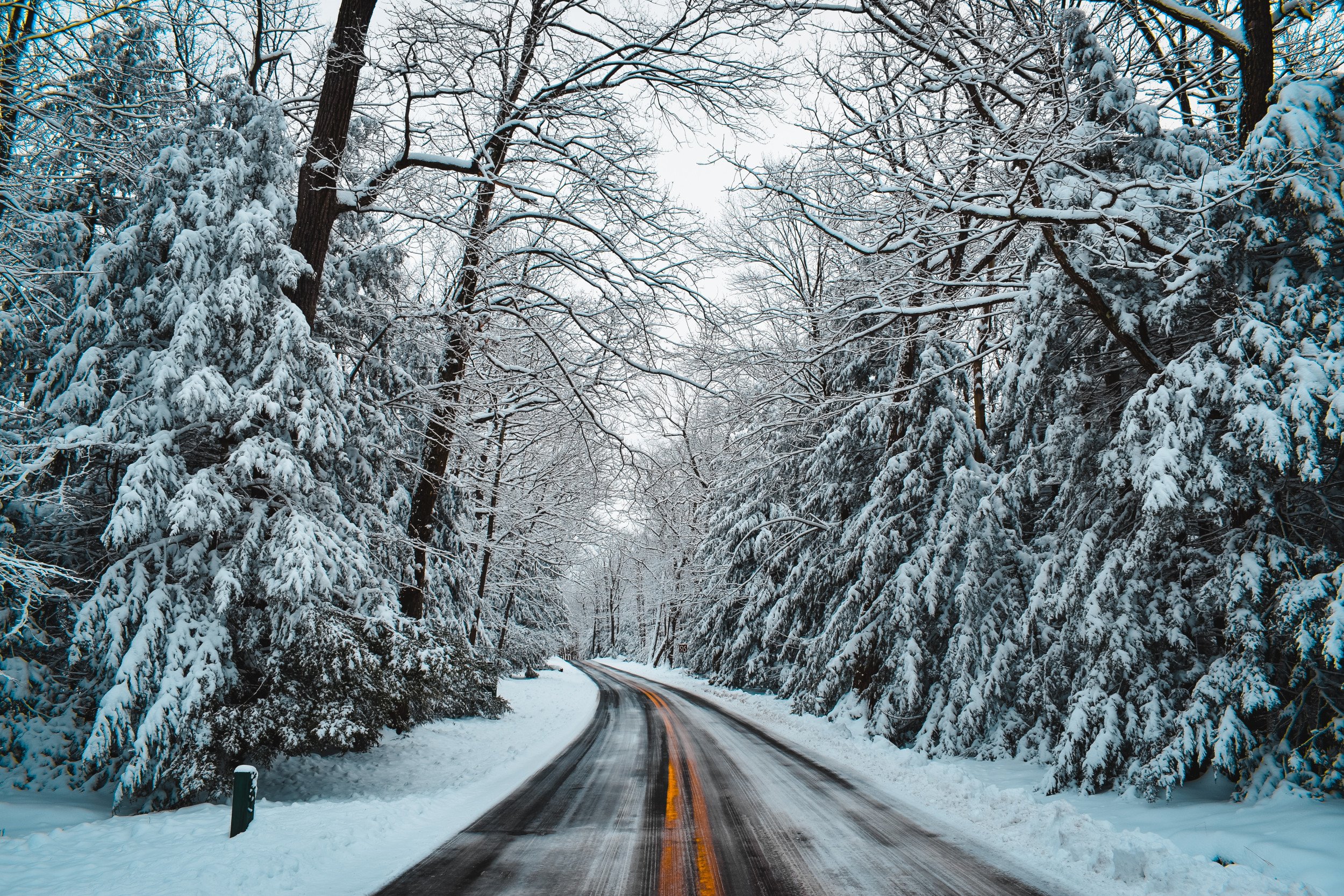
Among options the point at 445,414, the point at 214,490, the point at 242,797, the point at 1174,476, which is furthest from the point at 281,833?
the point at 1174,476

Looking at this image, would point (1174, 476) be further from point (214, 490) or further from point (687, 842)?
point (214, 490)

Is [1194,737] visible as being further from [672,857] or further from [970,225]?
[970,225]

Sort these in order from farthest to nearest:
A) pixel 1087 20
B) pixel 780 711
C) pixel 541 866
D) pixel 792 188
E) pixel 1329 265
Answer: pixel 780 711
pixel 792 188
pixel 1087 20
pixel 1329 265
pixel 541 866

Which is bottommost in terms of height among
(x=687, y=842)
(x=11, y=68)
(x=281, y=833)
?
(x=281, y=833)

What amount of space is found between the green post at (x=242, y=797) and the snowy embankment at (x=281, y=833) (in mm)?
96

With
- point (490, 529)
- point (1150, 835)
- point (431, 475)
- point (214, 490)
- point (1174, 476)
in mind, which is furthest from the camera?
point (490, 529)

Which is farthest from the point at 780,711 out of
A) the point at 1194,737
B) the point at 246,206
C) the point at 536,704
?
the point at 246,206

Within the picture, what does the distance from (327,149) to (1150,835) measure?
1104 cm

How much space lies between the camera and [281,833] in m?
5.63

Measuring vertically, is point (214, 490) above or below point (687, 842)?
above

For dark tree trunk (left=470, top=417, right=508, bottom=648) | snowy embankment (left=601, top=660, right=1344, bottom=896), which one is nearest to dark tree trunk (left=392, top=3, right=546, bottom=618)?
dark tree trunk (left=470, top=417, right=508, bottom=648)

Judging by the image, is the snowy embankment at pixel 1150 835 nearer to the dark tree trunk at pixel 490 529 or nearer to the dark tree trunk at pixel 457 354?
the dark tree trunk at pixel 457 354

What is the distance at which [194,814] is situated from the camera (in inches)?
253

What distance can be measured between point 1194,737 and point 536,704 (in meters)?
16.2
